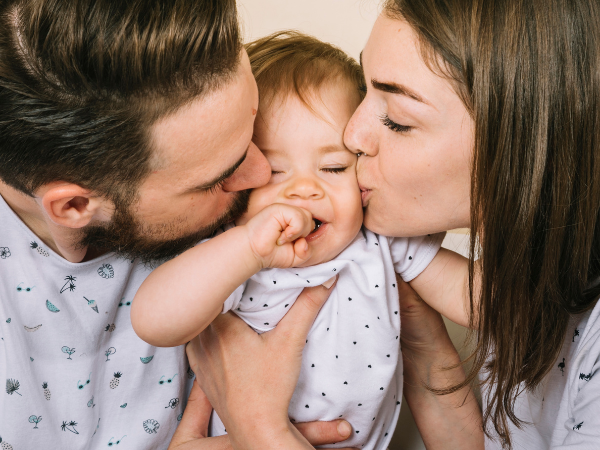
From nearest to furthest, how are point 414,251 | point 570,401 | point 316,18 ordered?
point 570,401 < point 414,251 < point 316,18

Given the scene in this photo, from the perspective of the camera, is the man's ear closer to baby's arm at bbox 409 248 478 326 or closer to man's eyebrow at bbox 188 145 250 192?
man's eyebrow at bbox 188 145 250 192

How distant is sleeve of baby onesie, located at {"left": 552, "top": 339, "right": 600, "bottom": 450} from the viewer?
1061mm

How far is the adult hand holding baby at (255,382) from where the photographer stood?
1.38 meters

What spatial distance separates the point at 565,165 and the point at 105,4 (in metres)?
1.01

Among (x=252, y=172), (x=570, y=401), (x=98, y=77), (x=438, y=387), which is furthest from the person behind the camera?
(x=438, y=387)

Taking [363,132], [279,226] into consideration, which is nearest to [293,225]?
[279,226]

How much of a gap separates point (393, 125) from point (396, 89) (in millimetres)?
94

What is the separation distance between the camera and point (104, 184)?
4.11ft

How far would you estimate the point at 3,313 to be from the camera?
1353 millimetres

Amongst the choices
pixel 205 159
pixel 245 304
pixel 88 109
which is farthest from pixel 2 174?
pixel 245 304

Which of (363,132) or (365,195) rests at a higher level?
(363,132)

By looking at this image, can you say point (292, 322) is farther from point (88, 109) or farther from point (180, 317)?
point (88, 109)

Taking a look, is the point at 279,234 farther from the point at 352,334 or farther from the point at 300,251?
the point at 352,334

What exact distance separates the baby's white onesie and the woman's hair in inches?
10.7
